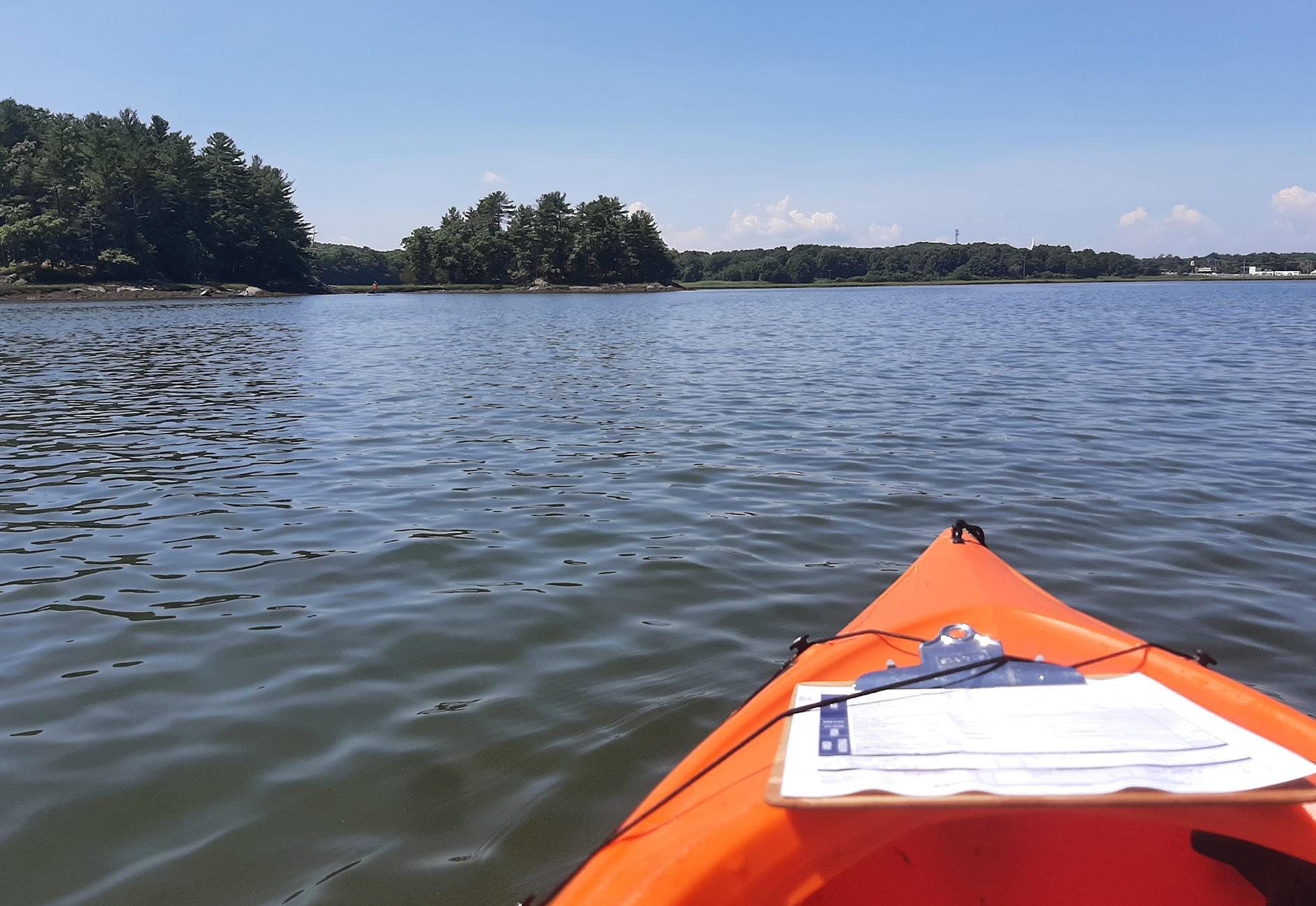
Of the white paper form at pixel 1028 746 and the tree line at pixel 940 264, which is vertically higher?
the tree line at pixel 940 264

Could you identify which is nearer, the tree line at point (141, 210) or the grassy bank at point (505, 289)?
the tree line at point (141, 210)

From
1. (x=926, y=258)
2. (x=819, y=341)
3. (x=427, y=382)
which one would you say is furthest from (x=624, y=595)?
(x=926, y=258)

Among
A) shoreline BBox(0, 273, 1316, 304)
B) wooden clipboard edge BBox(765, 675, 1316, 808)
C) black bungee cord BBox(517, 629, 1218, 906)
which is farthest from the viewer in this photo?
shoreline BBox(0, 273, 1316, 304)

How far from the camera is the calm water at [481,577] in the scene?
11.5ft

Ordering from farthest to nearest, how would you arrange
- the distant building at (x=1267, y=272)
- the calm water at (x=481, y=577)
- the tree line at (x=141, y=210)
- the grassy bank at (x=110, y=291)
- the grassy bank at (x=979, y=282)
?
the distant building at (x=1267, y=272) → the grassy bank at (x=979, y=282) → the tree line at (x=141, y=210) → the grassy bank at (x=110, y=291) → the calm water at (x=481, y=577)

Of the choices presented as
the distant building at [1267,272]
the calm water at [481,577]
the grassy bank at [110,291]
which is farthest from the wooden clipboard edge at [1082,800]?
the distant building at [1267,272]

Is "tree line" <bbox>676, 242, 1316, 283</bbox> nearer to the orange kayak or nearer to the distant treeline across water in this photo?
the distant treeline across water

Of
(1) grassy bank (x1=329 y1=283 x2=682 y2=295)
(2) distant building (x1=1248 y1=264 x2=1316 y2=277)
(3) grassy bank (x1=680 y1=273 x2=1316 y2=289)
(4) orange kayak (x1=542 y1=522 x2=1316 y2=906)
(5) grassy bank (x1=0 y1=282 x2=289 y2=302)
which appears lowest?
(4) orange kayak (x1=542 y1=522 x2=1316 y2=906)

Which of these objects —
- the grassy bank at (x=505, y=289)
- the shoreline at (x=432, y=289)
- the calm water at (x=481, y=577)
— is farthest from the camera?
the grassy bank at (x=505, y=289)

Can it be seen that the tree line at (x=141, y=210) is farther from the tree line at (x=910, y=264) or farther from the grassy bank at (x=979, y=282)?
the tree line at (x=910, y=264)

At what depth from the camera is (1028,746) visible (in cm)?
213

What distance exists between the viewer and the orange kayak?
1.93 m

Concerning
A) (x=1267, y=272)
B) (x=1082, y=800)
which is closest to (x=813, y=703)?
(x=1082, y=800)

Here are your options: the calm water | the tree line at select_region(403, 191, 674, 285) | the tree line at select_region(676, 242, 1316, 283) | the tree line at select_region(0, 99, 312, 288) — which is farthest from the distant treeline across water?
the calm water
